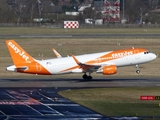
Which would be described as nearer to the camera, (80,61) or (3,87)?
(3,87)

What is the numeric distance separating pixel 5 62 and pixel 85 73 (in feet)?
66.1

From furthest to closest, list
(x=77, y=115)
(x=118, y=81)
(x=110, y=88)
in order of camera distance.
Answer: (x=118, y=81) → (x=110, y=88) → (x=77, y=115)

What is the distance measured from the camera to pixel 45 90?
191 ft

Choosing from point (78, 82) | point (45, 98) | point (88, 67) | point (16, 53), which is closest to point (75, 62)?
point (88, 67)

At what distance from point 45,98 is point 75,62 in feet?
46.0

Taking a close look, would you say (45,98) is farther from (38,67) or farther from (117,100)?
(38,67)

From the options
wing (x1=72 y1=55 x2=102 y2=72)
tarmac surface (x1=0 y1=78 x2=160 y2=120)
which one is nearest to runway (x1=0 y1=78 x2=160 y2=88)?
tarmac surface (x1=0 y1=78 x2=160 y2=120)

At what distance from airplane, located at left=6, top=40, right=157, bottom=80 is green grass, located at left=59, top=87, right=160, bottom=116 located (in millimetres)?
7690

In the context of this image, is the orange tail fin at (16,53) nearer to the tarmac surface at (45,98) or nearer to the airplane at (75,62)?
the airplane at (75,62)

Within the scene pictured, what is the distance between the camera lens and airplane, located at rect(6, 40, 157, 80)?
64.5 m

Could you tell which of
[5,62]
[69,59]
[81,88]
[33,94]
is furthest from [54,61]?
[5,62]

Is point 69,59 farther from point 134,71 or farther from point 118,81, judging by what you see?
point 134,71

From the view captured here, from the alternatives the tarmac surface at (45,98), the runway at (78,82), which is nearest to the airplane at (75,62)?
the runway at (78,82)

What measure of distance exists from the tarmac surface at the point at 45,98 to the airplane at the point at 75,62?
131 centimetres
